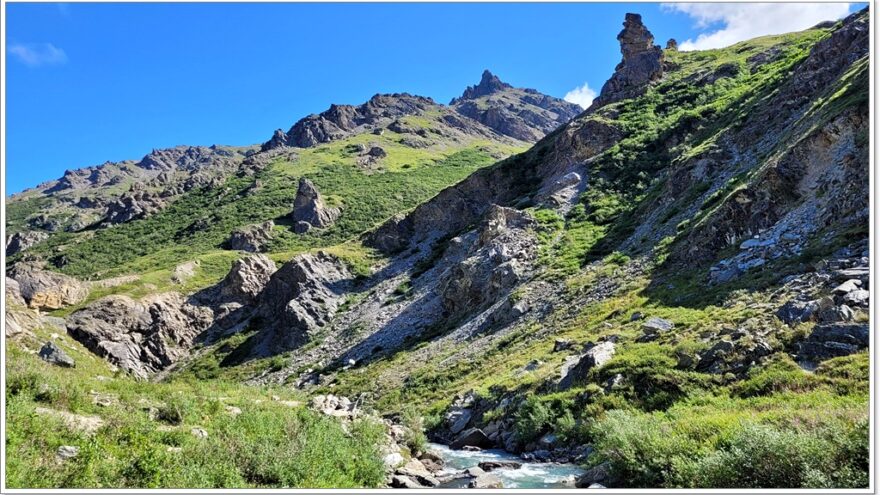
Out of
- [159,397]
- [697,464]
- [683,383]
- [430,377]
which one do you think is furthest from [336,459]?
[430,377]

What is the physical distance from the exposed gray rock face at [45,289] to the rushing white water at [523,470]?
197 feet

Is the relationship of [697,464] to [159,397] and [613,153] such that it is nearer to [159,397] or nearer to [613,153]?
[159,397]

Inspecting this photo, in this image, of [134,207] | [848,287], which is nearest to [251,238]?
[134,207]

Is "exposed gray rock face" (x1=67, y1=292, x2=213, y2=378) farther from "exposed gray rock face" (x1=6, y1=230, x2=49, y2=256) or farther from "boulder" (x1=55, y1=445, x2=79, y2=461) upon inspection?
"exposed gray rock face" (x1=6, y1=230, x2=49, y2=256)

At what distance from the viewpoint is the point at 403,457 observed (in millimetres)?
16734

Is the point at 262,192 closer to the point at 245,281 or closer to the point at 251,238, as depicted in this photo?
the point at 251,238

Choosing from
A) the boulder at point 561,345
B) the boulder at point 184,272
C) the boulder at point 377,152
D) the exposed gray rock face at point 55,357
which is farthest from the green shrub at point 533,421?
the boulder at point 377,152

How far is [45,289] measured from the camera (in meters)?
58.8

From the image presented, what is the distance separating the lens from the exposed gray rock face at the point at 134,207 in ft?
409

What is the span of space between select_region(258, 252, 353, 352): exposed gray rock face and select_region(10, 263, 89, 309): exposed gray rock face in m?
22.9

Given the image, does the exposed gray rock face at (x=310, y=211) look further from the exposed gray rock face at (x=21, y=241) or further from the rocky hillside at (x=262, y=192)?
the exposed gray rock face at (x=21, y=241)

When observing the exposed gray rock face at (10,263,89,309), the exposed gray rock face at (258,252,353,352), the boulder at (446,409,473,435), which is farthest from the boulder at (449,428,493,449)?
the exposed gray rock face at (10,263,89,309)

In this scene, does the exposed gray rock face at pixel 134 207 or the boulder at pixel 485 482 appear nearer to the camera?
the boulder at pixel 485 482

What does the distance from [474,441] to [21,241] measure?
560ft
